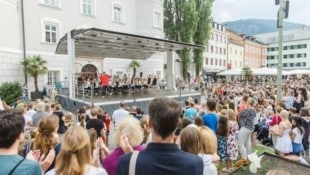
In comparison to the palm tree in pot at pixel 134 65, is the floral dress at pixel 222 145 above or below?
below

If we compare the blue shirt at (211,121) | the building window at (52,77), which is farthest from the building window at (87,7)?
the blue shirt at (211,121)

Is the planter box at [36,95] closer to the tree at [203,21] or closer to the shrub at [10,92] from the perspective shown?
the shrub at [10,92]

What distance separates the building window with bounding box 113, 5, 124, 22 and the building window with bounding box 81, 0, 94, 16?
10.3 feet

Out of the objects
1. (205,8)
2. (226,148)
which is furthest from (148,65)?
(226,148)

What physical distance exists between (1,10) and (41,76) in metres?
5.81

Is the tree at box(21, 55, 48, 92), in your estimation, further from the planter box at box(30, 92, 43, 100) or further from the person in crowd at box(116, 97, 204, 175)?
the person in crowd at box(116, 97, 204, 175)

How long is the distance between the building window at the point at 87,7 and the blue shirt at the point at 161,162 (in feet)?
88.2

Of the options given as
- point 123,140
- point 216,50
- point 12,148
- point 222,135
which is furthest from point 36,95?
point 216,50

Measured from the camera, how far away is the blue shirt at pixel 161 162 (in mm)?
2168

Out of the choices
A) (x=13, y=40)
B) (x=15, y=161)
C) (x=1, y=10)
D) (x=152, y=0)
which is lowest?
(x=15, y=161)

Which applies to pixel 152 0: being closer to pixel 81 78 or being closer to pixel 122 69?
pixel 122 69

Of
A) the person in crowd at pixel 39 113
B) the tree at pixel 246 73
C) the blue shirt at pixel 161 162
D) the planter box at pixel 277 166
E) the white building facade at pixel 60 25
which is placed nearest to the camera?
the blue shirt at pixel 161 162

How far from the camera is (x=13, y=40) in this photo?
2080 cm

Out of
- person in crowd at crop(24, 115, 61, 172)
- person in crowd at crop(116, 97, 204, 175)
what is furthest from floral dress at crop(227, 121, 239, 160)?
person in crowd at crop(116, 97, 204, 175)
